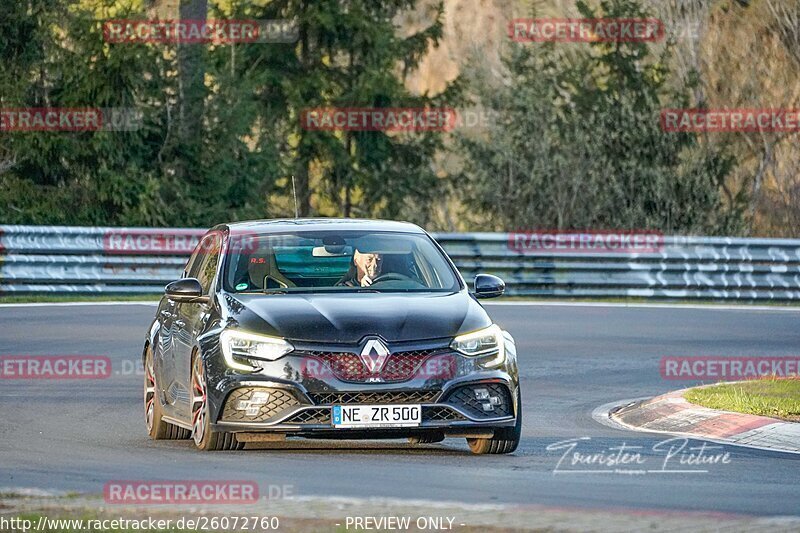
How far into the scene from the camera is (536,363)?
20203 mm

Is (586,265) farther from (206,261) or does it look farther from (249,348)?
(249,348)

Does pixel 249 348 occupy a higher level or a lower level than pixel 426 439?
higher

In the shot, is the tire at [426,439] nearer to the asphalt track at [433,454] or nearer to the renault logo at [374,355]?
the asphalt track at [433,454]

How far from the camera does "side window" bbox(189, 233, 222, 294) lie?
13.3 meters

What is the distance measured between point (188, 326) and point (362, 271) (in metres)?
1.26

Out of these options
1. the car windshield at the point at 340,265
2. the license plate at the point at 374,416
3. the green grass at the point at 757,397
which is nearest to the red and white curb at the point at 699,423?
the green grass at the point at 757,397

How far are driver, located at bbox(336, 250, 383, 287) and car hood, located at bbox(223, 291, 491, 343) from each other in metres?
0.38

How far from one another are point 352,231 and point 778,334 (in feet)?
41.1

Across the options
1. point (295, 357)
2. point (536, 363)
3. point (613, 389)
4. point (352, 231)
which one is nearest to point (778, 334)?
point (536, 363)

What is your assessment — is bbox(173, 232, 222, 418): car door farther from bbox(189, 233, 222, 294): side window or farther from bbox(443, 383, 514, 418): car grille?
bbox(443, 383, 514, 418): car grille

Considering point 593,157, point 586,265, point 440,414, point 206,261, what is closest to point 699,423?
point 440,414

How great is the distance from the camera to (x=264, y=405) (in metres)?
11.8

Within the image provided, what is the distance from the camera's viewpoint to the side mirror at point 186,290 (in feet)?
42.0

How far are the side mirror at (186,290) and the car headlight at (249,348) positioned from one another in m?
0.85
